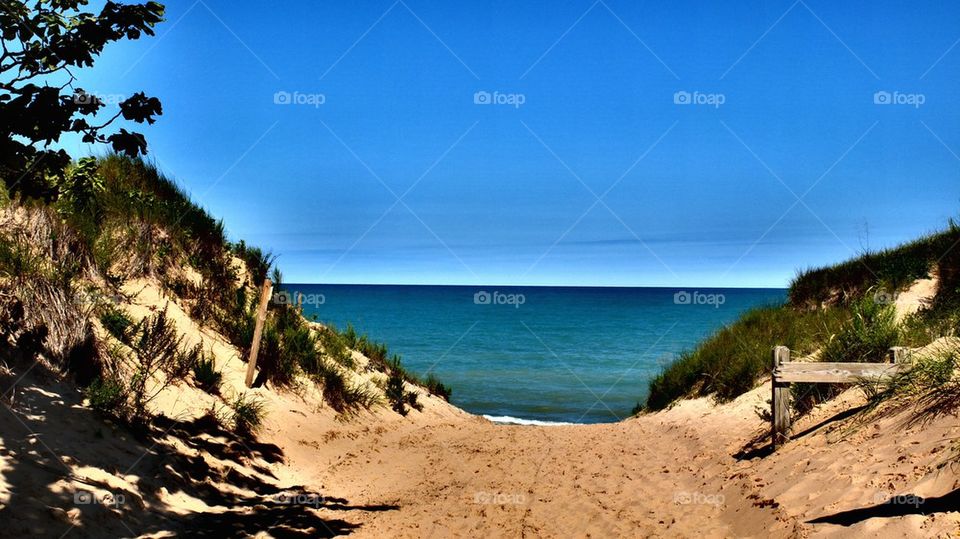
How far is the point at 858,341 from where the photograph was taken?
11.7 m

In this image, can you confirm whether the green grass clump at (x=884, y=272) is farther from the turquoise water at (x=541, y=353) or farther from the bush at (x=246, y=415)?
the bush at (x=246, y=415)

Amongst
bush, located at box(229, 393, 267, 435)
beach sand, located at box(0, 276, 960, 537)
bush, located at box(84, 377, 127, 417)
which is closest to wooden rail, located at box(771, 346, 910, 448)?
beach sand, located at box(0, 276, 960, 537)

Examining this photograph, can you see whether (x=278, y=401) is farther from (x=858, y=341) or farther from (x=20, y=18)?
(x=858, y=341)

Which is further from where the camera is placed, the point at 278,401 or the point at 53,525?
the point at 278,401

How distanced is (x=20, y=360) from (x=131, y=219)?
18.3ft

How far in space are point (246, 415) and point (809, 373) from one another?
29.9ft

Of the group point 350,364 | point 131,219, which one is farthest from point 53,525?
point 350,364

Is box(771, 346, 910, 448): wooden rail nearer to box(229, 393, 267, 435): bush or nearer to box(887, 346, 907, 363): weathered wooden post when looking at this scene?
box(887, 346, 907, 363): weathered wooden post

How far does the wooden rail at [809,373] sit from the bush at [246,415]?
336 inches

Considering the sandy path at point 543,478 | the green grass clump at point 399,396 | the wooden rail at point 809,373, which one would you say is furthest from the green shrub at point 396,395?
the wooden rail at point 809,373

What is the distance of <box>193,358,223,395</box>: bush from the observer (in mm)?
11352

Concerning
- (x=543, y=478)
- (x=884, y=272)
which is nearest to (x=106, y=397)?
(x=543, y=478)

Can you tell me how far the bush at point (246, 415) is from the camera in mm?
10905

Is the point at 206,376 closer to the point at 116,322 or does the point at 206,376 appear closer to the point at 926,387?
the point at 116,322
